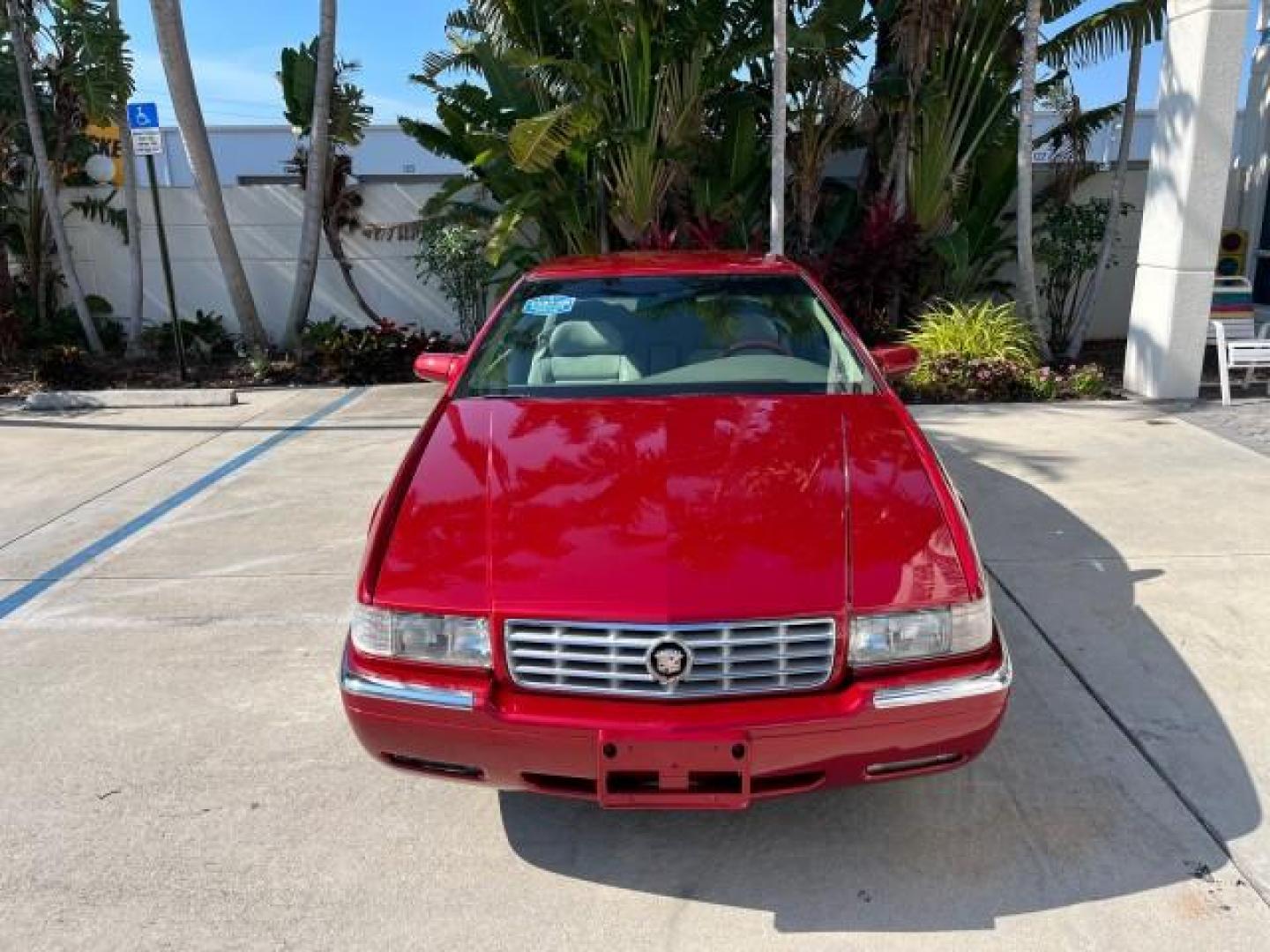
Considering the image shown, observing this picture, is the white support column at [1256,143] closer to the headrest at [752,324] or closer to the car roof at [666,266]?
the car roof at [666,266]

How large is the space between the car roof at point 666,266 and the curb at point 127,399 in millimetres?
5936

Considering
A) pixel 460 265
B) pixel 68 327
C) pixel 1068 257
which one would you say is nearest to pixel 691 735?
pixel 460 265

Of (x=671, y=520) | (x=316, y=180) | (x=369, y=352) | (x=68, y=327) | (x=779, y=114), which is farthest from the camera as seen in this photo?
(x=68, y=327)

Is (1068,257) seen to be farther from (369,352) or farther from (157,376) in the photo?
(157,376)

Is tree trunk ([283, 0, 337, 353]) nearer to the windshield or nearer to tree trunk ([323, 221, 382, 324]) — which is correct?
tree trunk ([323, 221, 382, 324])

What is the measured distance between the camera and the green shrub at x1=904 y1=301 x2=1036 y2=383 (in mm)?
8594

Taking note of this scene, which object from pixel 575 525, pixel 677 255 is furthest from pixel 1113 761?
pixel 677 255

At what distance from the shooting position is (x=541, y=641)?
2467 millimetres

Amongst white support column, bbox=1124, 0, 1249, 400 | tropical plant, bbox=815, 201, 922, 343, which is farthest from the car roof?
tropical plant, bbox=815, 201, 922, 343

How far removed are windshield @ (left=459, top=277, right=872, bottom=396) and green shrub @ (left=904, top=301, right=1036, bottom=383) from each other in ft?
15.4

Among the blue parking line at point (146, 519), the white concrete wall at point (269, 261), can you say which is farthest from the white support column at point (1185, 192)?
the blue parking line at point (146, 519)

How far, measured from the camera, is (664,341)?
4039mm

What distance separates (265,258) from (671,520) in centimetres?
1053

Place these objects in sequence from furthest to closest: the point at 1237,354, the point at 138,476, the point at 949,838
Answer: the point at 1237,354 < the point at 138,476 < the point at 949,838
